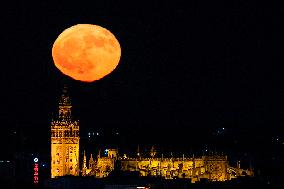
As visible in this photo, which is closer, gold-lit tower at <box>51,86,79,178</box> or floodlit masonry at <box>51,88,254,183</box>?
floodlit masonry at <box>51,88,254,183</box>

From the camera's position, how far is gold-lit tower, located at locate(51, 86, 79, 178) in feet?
440

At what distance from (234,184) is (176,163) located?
1549 centimetres

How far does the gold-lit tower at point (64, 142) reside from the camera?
134 meters

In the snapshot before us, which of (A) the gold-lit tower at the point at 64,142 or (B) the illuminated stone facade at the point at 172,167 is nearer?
(B) the illuminated stone facade at the point at 172,167

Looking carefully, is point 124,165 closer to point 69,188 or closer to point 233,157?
point 69,188

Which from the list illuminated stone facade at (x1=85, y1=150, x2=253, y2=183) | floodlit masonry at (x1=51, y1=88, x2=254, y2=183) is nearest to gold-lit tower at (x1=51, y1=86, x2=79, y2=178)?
floodlit masonry at (x1=51, y1=88, x2=254, y2=183)

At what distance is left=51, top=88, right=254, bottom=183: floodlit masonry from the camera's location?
13412cm

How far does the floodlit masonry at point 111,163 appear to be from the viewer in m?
134

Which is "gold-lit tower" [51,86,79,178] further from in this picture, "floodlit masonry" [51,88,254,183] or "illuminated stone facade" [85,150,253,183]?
"illuminated stone facade" [85,150,253,183]

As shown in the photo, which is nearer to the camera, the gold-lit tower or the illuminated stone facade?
the illuminated stone facade

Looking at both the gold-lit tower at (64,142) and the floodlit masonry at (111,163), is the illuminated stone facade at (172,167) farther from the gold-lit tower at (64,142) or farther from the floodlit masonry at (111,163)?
the gold-lit tower at (64,142)

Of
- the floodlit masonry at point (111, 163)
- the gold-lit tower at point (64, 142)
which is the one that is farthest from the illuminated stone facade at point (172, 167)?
the gold-lit tower at point (64, 142)

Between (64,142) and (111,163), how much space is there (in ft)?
22.6

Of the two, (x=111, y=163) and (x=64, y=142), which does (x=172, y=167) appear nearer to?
(x=111, y=163)
